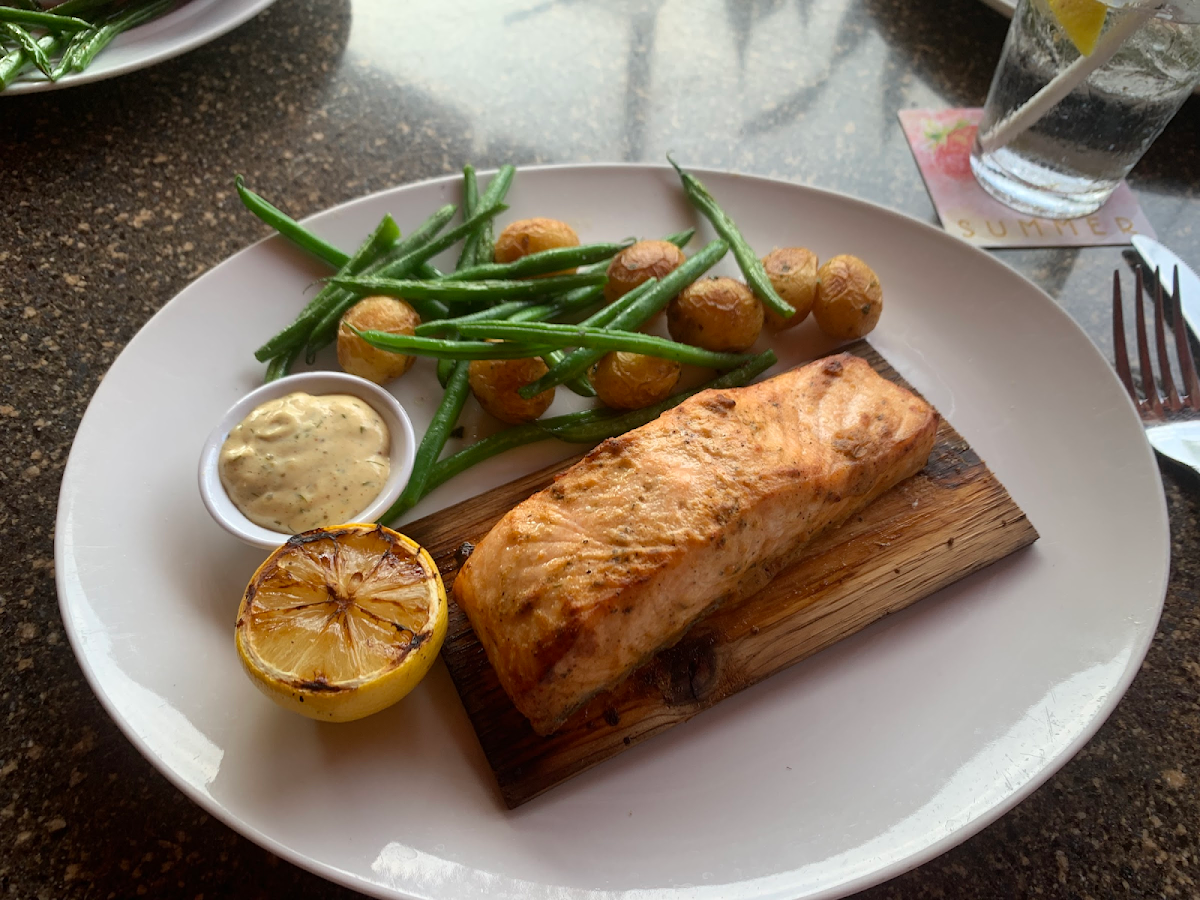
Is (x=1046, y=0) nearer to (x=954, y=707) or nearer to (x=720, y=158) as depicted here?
(x=720, y=158)

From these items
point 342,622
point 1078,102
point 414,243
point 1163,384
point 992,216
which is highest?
point 1078,102

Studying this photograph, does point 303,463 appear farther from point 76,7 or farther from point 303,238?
point 76,7

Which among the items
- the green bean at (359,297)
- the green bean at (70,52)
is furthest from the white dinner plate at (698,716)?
the green bean at (70,52)

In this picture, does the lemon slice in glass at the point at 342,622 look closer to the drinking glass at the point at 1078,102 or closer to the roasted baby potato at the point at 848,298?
the roasted baby potato at the point at 848,298

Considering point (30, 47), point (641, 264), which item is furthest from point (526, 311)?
point (30, 47)

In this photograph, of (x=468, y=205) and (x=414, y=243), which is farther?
(x=468, y=205)

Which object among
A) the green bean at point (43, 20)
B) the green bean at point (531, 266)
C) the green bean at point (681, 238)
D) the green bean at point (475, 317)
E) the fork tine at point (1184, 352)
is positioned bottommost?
the green bean at point (475, 317)

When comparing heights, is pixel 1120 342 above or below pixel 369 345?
above

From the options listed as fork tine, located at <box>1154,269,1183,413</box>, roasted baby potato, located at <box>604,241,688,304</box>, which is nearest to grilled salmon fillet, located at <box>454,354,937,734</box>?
roasted baby potato, located at <box>604,241,688,304</box>
